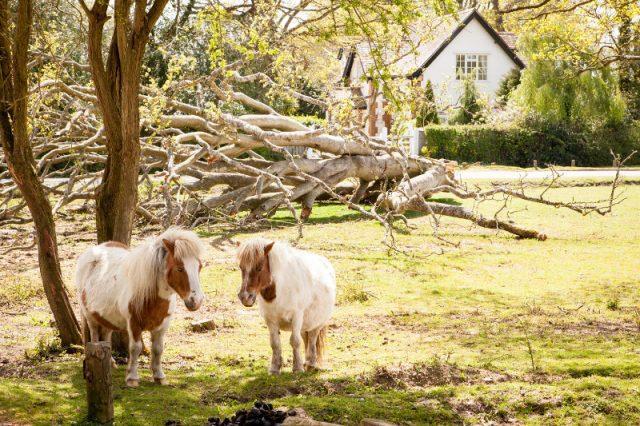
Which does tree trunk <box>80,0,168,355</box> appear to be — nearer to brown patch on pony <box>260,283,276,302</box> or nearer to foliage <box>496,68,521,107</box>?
brown patch on pony <box>260,283,276,302</box>

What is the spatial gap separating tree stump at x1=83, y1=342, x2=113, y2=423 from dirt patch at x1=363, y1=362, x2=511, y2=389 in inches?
94.1

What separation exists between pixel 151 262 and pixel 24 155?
2344 mm

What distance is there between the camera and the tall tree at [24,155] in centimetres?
770

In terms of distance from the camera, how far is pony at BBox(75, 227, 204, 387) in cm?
639

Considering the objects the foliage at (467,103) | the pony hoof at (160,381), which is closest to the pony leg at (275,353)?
the pony hoof at (160,381)

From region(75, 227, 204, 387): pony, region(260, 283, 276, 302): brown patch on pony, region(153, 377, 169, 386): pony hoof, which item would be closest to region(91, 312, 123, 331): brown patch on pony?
region(75, 227, 204, 387): pony

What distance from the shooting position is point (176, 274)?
641 cm

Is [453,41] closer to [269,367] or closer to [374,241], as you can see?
[374,241]

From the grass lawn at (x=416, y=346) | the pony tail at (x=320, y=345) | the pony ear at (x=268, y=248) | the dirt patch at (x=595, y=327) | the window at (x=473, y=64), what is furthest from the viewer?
the window at (x=473, y=64)

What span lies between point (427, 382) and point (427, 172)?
493 inches

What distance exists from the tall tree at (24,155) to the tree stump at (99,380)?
9.57ft

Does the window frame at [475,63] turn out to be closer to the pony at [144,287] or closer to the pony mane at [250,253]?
the pony mane at [250,253]

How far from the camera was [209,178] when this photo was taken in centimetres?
1762

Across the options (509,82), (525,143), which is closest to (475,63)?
(509,82)
